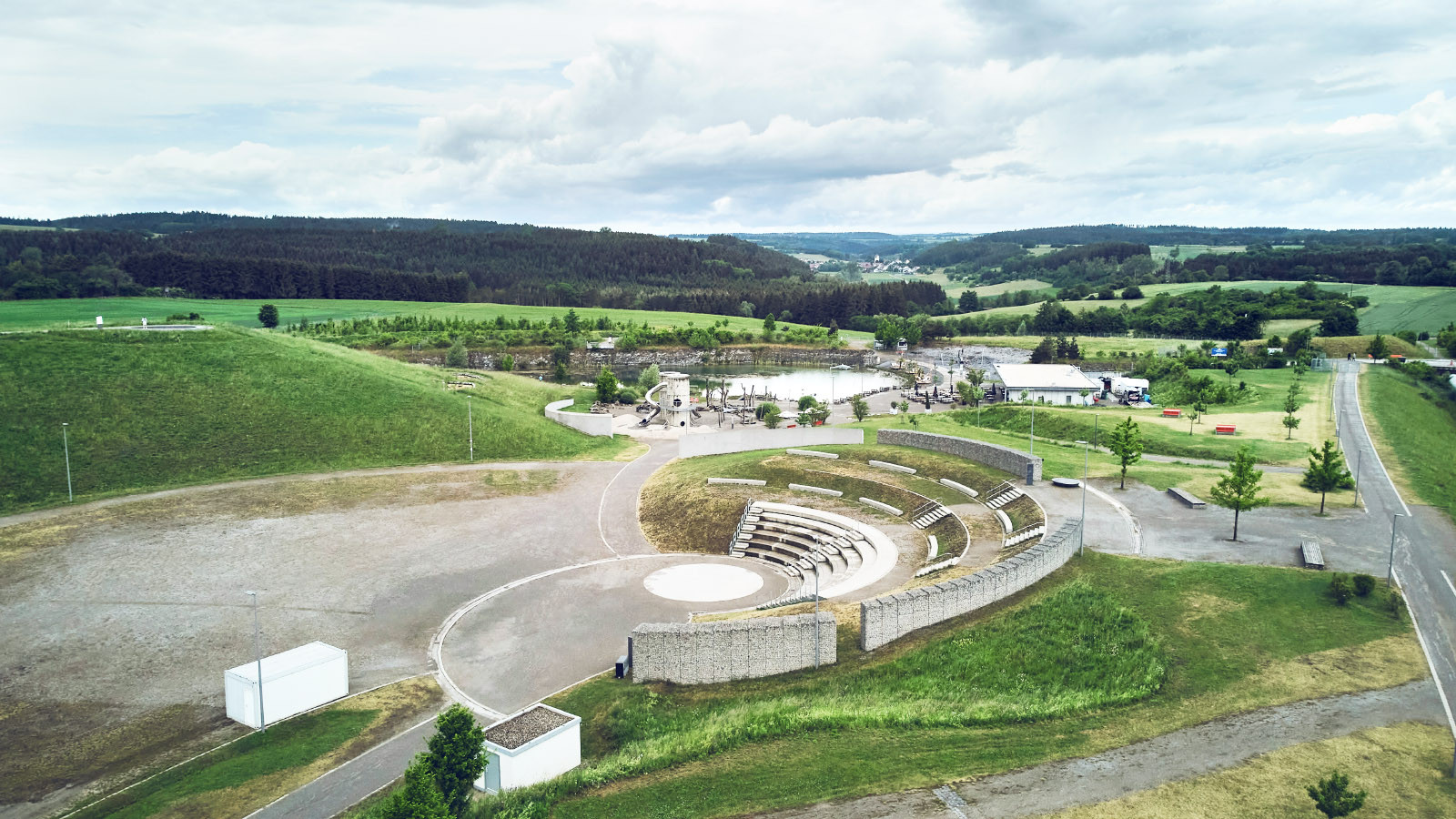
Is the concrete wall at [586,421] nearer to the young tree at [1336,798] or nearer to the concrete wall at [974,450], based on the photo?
the concrete wall at [974,450]

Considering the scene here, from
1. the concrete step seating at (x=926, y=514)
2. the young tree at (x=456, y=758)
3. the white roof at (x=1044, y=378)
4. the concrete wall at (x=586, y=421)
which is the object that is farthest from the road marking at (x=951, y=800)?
the white roof at (x=1044, y=378)

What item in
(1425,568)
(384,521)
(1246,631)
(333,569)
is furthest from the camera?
(384,521)

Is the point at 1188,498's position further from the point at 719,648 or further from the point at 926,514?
the point at 719,648

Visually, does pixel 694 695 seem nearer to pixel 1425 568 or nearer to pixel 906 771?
pixel 906 771

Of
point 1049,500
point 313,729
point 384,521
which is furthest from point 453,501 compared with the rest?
point 1049,500

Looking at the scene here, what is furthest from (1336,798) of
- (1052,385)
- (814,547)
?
(1052,385)
